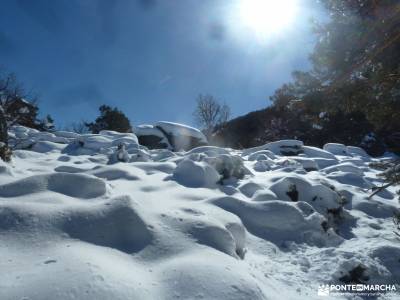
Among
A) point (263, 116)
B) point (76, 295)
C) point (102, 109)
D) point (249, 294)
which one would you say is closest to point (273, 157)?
point (249, 294)

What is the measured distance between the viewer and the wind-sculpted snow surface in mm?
2346

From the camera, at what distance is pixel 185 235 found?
3350mm

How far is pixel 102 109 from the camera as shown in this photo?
24.8 m

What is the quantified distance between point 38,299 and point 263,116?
75.2ft

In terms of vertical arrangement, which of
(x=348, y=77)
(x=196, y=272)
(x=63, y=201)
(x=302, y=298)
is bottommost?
(x=302, y=298)

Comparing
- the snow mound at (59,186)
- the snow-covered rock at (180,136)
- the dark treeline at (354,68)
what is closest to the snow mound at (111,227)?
the snow mound at (59,186)

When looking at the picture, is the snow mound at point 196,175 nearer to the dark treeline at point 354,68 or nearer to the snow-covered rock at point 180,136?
the dark treeline at point 354,68

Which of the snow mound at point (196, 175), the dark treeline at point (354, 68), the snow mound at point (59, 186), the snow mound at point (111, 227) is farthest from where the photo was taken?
the snow mound at point (196, 175)

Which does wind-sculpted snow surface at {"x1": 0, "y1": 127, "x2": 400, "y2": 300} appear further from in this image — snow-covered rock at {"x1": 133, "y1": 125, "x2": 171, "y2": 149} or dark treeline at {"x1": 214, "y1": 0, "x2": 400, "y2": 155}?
snow-covered rock at {"x1": 133, "y1": 125, "x2": 171, "y2": 149}

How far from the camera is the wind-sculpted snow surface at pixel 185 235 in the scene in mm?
2346

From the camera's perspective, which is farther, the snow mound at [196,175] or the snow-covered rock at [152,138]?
the snow-covered rock at [152,138]

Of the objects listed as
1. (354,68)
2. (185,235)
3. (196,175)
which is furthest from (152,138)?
(185,235)

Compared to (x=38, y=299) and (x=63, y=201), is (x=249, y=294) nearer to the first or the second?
(x=38, y=299)

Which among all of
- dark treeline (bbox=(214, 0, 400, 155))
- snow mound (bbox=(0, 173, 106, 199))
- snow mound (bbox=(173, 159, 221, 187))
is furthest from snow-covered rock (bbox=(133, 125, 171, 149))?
snow mound (bbox=(0, 173, 106, 199))
